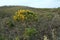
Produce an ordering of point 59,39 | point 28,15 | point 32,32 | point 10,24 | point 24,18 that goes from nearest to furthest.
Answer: point 59,39
point 32,32
point 10,24
point 24,18
point 28,15

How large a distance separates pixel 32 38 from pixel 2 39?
747 millimetres

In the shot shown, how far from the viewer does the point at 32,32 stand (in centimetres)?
738

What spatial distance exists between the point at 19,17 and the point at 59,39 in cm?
680

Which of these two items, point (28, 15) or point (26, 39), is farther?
point (28, 15)

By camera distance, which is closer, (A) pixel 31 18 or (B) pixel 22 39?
(B) pixel 22 39

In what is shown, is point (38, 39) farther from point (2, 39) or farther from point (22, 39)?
point (2, 39)

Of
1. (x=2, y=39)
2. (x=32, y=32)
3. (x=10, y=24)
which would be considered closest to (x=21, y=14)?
(x=10, y=24)

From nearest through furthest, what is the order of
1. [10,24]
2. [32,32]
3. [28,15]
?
1. [32,32]
2. [10,24]
3. [28,15]

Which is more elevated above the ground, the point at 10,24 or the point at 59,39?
the point at 59,39

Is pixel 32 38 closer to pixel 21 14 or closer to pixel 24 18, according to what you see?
pixel 24 18

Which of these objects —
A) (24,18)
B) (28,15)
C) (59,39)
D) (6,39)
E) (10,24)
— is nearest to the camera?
(59,39)

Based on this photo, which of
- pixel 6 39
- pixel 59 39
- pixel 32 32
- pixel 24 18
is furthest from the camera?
pixel 24 18

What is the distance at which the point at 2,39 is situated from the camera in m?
6.56

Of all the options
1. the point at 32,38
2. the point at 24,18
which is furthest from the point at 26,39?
the point at 24,18
